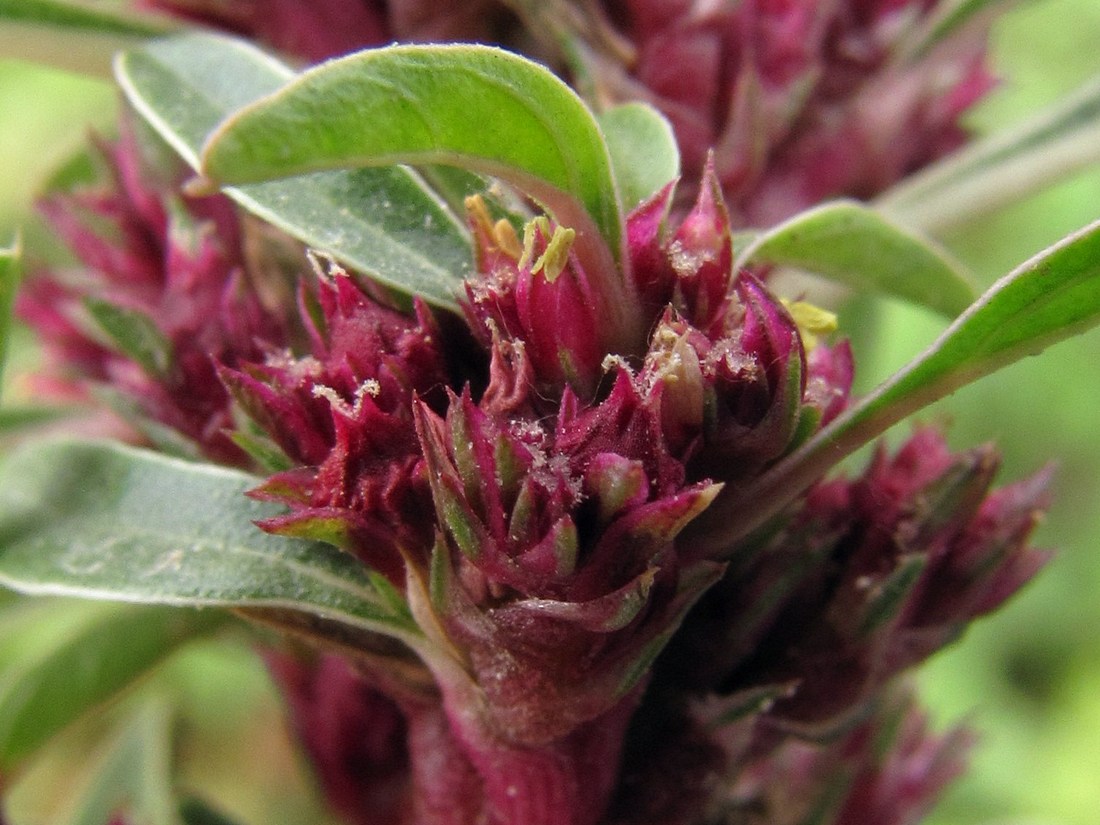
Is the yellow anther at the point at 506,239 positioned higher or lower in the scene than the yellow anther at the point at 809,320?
higher

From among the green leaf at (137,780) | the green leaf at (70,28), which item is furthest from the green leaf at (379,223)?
the green leaf at (137,780)

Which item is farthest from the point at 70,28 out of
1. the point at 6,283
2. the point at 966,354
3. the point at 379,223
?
the point at 966,354

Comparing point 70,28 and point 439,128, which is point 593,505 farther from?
point 70,28

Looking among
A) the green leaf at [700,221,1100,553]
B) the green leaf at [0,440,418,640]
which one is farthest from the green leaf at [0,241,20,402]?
the green leaf at [700,221,1100,553]

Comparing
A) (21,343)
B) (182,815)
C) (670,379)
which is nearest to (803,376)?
(670,379)

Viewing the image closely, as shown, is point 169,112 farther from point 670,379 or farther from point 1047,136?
point 1047,136

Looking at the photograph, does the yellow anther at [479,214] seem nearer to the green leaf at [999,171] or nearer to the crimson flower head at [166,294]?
the crimson flower head at [166,294]
